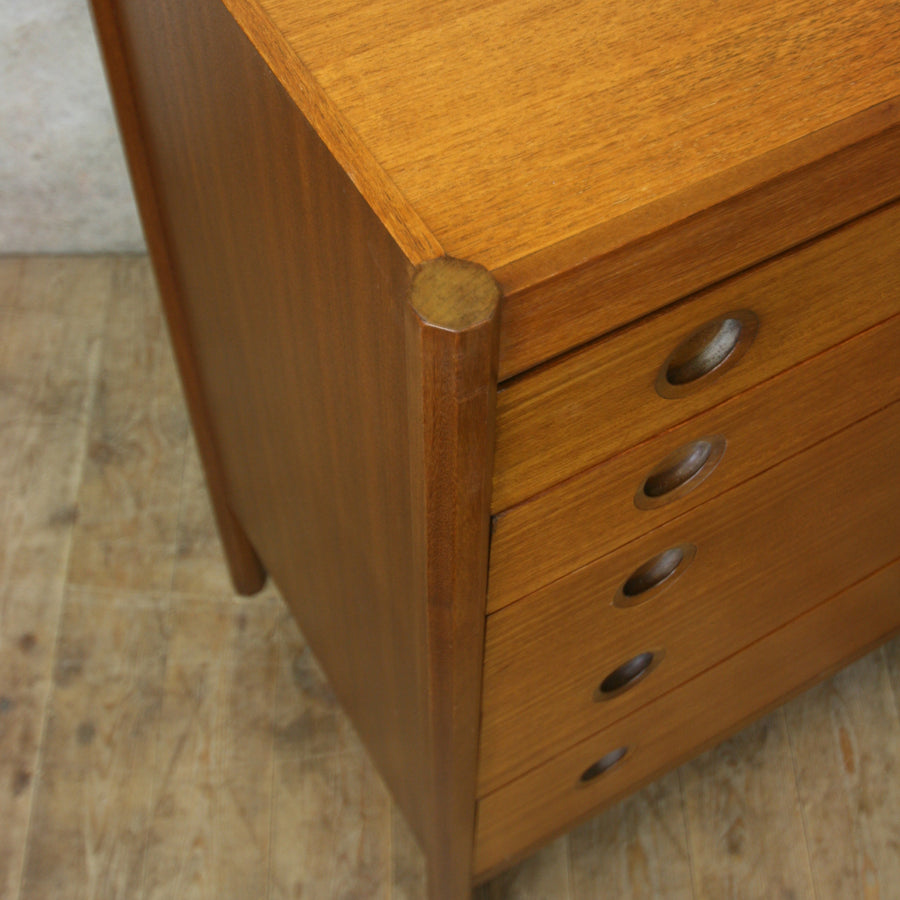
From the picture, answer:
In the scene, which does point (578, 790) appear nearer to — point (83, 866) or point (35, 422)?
point (83, 866)

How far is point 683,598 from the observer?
2.79 ft

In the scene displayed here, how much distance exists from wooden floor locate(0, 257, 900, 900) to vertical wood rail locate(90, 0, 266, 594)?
9 centimetres

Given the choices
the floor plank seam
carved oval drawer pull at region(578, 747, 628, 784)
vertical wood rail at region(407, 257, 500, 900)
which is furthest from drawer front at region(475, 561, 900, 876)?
the floor plank seam

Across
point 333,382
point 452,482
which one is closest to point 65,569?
point 333,382

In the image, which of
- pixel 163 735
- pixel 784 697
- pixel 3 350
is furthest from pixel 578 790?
pixel 3 350

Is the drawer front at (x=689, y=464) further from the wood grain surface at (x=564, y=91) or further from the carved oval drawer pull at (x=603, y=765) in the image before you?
the carved oval drawer pull at (x=603, y=765)

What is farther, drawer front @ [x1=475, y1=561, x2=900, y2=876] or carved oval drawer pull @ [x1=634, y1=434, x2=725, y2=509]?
drawer front @ [x1=475, y1=561, x2=900, y2=876]

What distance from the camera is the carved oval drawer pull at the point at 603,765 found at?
40.8 inches

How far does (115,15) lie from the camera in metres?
0.81

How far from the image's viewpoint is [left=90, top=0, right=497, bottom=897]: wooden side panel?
55cm

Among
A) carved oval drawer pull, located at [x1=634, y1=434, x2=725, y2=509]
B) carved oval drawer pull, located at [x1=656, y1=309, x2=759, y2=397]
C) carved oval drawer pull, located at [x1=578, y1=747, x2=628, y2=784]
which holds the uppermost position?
carved oval drawer pull, located at [x1=656, y1=309, x2=759, y2=397]

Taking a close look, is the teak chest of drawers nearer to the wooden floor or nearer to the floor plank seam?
the wooden floor

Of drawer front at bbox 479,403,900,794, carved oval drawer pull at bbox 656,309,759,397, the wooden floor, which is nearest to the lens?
carved oval drawer pull at bbox 656,309,759,397

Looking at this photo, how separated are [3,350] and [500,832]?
102cm
